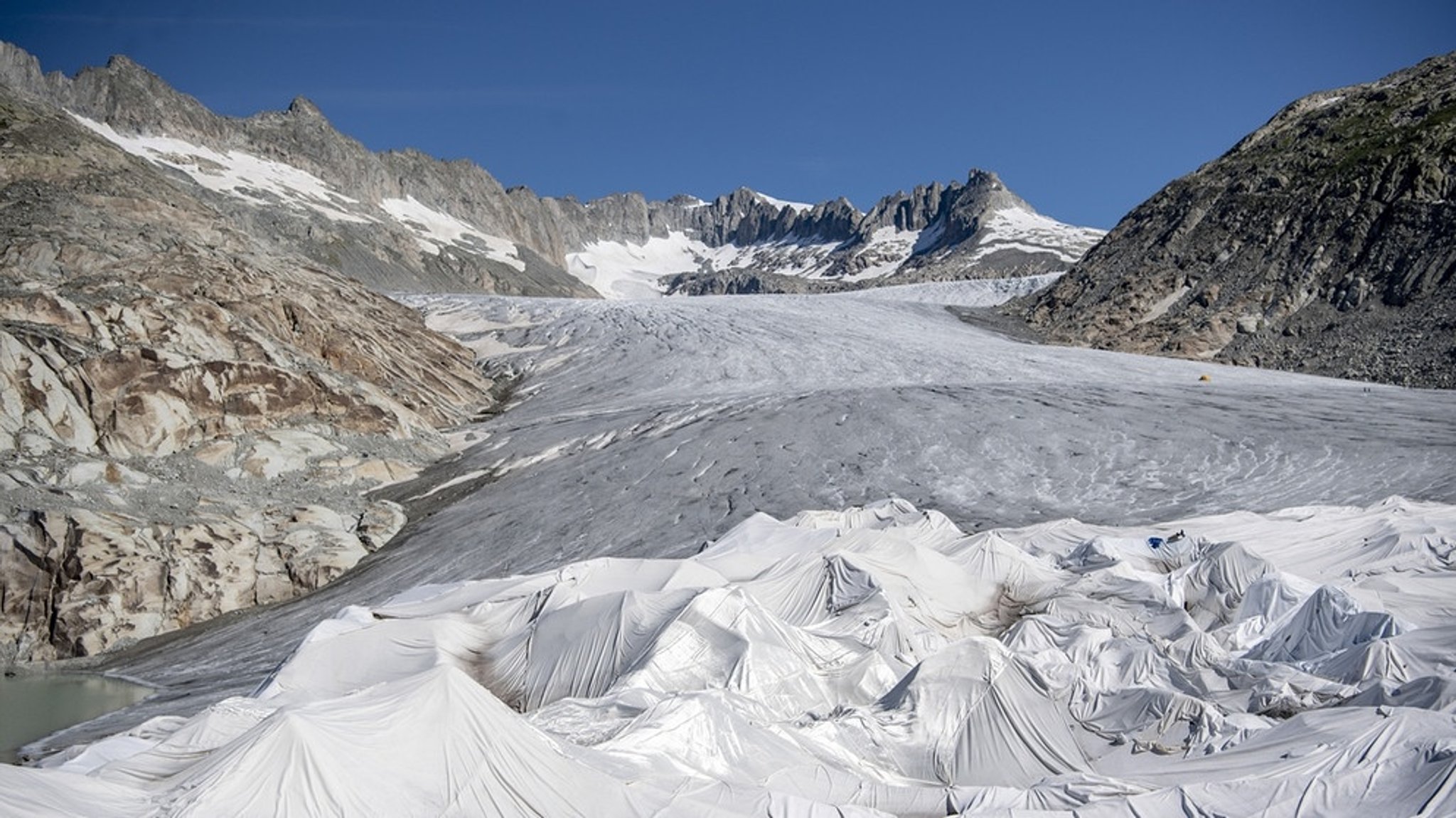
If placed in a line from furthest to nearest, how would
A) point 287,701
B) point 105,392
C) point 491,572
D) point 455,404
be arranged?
point 455,404
point 105,392
point 491,572
point 287,701

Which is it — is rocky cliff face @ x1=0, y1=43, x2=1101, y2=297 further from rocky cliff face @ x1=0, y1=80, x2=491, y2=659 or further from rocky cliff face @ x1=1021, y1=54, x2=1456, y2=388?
rocky cliff face @ x1=1021, y1=54, x2=1456, y2=388

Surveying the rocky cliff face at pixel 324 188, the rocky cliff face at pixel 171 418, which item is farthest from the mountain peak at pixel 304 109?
the rocky cliff face at pixel 171 418

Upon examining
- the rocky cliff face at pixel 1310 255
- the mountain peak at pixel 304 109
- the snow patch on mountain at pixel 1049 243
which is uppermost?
the mountain peak at pixel 304 109

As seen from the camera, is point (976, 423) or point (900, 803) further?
point (976, 423)

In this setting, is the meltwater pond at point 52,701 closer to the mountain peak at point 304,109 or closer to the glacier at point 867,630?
the glacier at point 867,630

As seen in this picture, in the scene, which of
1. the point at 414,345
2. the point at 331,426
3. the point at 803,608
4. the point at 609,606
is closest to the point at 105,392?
the point at 331,426

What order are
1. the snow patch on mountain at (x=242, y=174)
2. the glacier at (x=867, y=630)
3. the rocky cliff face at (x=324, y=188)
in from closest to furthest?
the glacier at (x=867, y=630), the rocky cliff face at (x=324, y=188), the snow patch on mountain at (x=242, y=174)

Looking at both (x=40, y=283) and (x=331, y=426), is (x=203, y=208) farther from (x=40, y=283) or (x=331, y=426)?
(x=331, y=426)
